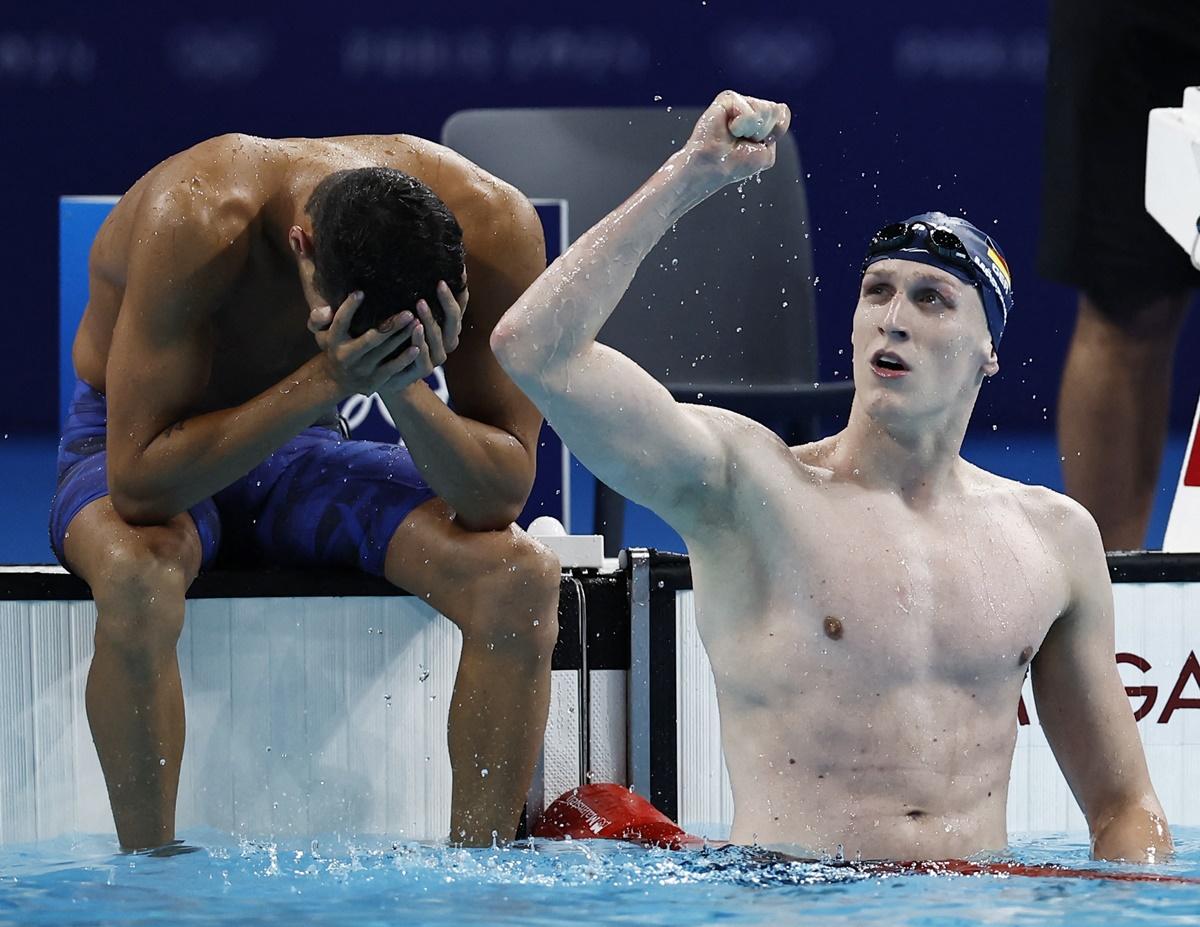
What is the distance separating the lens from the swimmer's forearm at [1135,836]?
2.43m

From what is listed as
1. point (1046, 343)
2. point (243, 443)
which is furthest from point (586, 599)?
point (1046, 343)

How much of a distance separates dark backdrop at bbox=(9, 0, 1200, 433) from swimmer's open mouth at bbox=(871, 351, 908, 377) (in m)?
4.20

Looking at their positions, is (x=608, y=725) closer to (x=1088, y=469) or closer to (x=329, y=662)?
(x=329, y=662)

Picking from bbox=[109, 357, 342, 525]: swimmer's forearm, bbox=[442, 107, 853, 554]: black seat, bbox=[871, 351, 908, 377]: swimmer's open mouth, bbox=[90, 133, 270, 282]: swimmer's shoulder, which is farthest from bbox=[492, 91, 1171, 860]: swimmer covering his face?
bbox=[442, 107, 853, 554]: black seat

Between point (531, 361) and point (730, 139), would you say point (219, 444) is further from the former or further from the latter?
point (730, 139)

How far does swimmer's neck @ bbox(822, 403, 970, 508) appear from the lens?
249cm

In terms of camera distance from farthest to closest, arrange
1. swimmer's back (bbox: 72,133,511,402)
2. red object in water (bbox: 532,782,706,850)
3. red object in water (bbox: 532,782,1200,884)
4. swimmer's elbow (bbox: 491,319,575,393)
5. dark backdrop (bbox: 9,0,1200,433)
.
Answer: dark backdrop (bbox: 9,0,1200,433)
swimmer's back (bbox: 72,133,511,402)
red object in water (bbox: 532,782,706,850)
red object in water (bbox: 532,782,1200,884)
swimmer's elbow (bbox: 491,319,575,393)

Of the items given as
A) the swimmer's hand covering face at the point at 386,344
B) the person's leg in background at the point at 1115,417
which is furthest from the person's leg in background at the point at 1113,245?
the swimmer's hand covering face at the point at 386,344

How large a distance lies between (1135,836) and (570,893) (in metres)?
0.76

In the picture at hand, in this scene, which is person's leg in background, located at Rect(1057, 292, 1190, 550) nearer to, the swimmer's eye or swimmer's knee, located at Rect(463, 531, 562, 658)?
swimmer's knee, located at Rect(463, 531, 562, 658)

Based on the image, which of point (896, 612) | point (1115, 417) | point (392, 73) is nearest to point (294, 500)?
point (896, 612)

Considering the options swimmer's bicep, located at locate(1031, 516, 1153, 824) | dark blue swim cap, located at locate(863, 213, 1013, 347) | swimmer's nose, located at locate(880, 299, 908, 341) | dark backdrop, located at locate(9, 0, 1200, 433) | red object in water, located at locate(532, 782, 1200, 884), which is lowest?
red object in water, located at locate(532, 782, 1200, 884)

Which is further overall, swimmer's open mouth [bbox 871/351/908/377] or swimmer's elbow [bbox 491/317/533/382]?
swimmer's open mouth [bbox 871/351/908/377]

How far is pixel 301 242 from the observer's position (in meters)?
2.72
